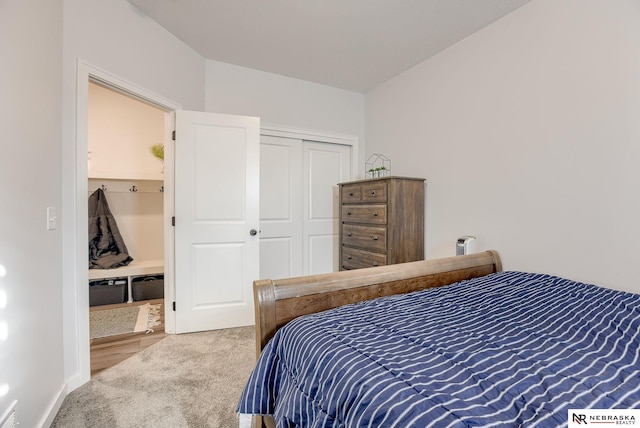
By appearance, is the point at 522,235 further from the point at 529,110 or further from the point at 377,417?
the point at 377,417

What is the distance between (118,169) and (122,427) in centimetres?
332

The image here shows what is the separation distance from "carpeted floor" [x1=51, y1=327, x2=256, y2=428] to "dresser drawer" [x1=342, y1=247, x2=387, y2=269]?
49.1 inches

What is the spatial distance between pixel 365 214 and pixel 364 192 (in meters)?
0.22

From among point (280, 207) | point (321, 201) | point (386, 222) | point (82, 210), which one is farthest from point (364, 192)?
point (82, 210)

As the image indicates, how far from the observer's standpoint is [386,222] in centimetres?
262

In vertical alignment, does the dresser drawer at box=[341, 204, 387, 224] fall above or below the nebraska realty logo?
above

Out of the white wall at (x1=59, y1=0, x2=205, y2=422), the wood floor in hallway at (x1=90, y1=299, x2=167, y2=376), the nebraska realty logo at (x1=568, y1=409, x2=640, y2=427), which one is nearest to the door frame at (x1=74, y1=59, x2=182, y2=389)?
the white wall at (x1=59, y1=0, x2=205, y2=422)

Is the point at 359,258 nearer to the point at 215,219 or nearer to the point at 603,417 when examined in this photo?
the point at 215,219

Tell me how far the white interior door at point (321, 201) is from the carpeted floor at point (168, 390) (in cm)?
146

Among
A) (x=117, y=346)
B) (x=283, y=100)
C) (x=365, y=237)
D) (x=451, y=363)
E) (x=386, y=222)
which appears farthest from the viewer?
(x=283, y=100)

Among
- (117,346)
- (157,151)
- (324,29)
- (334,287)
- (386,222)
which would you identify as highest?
(324,29)

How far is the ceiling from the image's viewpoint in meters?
2.14

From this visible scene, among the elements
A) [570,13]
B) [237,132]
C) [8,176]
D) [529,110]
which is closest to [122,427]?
[8,176]

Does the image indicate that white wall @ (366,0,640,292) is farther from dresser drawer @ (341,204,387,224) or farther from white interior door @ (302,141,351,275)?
white interior door @ (302,141,351,275)
